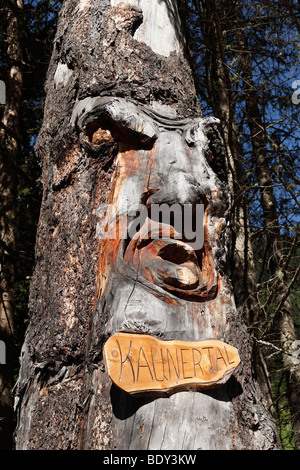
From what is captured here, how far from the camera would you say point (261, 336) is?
4.43 metres

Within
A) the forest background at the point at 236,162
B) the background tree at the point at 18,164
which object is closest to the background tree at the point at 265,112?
the forest background at the point at 236,162

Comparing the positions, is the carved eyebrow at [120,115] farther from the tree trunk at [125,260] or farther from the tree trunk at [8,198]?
the tree trunk at [8,198]

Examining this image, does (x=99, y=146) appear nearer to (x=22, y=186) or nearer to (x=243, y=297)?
(x=243, y=297)

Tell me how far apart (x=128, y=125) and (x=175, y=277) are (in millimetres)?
707

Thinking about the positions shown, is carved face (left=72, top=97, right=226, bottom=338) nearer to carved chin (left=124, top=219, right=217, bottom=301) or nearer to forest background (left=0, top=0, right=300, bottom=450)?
carved chin (left=124, top=219, right=217, bottom=301)

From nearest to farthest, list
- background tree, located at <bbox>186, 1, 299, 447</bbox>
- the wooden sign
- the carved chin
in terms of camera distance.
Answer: the wooden sign < the carved chin < background tree, located at <bbox>186, 1, 299, 447</bbox>

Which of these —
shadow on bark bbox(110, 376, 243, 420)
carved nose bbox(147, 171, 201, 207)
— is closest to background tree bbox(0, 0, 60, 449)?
carved nose bbox(147, 171, 201, 207)

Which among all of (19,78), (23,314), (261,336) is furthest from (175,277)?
(19,78)

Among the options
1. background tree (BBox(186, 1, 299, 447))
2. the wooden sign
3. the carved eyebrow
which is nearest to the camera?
the wooden sign

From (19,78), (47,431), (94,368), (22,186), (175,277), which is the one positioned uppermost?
(19,78)

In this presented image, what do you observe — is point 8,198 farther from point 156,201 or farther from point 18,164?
point 156,201

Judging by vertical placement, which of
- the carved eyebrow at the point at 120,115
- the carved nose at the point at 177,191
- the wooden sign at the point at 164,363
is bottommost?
the wooden sign at the point at 164,363

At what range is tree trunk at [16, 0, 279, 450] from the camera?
1756 millimetres

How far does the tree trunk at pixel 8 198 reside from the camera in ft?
17.6
